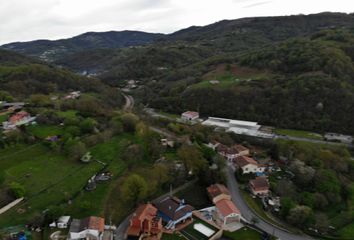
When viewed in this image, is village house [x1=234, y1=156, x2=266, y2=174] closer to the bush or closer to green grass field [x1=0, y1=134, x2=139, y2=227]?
green grass field [x1=0, y1=134, x2=139, y2=227]

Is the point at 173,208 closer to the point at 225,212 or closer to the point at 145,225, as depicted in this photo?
the point at 145,225

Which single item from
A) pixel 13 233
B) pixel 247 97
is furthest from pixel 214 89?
pixel 13 233

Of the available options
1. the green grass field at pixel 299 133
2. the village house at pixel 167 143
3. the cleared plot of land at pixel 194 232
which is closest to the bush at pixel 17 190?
the cleared plot of land at pixel 194 232

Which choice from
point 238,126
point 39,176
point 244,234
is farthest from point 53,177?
point 238,126

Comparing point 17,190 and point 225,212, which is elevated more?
point 17,190

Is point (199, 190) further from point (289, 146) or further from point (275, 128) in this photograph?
point (275, 128)
